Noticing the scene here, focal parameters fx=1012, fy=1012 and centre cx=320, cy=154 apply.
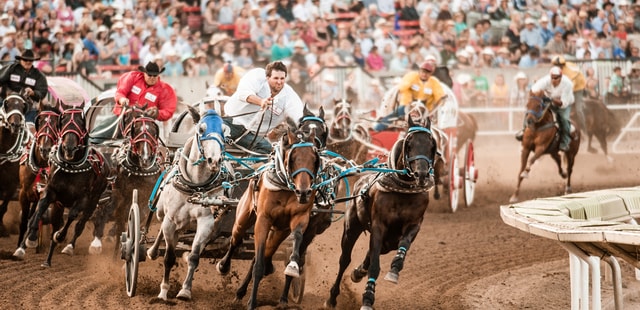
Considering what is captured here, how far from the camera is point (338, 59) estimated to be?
19.4 meters

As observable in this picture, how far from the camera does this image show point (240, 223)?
7742 mm

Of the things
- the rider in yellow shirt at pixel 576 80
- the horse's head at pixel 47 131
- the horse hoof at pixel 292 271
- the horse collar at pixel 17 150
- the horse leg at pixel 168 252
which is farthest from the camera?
the rider in yellow shirt at pixel 576 80

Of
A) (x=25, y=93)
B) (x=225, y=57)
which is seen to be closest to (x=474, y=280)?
Result: (x=25, y=93)

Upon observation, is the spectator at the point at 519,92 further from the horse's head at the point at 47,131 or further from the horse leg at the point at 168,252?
the horse leg at the point at 168,252

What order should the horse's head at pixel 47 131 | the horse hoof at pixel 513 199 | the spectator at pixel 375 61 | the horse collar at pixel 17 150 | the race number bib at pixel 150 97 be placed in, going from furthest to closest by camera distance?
the spectator at pixel 375 61, the horse hoof at pixel 513 199, the horse collar at pixel 17 150, the race number bib at pixel 150 97, the horse's head at pixel 47 131

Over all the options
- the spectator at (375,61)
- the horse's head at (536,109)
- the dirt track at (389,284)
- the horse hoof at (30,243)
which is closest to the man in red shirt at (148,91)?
the horse hoof at (30,243)

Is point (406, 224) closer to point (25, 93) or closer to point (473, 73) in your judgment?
point (25, 93)

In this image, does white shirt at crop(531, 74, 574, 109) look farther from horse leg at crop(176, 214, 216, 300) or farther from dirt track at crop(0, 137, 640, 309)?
horse leg at crop(176, 214, 216, 300)

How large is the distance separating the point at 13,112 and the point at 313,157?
205 inches

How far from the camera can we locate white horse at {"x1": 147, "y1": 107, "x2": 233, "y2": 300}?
7793 millimetres

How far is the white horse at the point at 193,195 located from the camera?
25.6 ft

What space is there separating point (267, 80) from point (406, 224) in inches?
70.0

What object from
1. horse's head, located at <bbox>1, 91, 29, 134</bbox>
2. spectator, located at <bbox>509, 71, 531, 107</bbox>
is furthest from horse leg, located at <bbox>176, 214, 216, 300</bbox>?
spectator, located at <bbox>509, 71, 531, 107</bbox>

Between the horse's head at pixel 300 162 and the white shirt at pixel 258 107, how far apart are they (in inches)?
47.0
